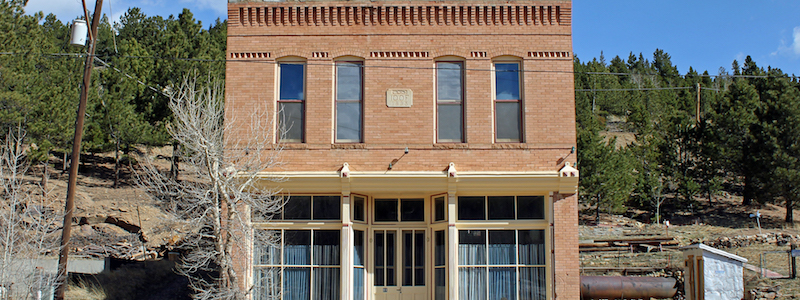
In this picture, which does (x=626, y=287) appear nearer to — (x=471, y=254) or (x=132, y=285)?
(x=471, y=254)

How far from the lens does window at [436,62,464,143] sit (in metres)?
13.4

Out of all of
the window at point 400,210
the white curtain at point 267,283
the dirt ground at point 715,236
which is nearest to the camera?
the white curtain at point 267,283

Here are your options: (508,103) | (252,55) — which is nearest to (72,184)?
(252,55)

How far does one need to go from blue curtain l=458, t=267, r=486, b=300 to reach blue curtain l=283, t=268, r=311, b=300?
3.08 meters

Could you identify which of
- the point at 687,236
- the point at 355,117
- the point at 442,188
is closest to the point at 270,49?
the point at 355,117

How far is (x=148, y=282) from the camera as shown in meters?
17.0

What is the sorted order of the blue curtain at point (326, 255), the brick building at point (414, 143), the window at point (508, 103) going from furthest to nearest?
1. the window at point (508, 103)
2. the blue curtain at point (326, 255)
3. the brick building at point (414, 143)

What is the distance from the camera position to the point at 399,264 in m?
13.6

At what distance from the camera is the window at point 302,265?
13102mm

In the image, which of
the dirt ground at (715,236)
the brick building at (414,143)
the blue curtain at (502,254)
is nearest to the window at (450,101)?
the brick building at (414,143)

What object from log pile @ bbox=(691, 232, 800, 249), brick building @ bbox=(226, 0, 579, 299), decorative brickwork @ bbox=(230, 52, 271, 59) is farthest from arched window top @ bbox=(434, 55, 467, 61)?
log pile @ bbox=(691, 232, 800, 249)

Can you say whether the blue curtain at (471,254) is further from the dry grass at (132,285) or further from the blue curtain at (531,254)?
the dry grass at (132,285)

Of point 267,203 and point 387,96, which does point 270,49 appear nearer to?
point 387,96

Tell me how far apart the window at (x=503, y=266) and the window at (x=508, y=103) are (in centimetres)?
202
